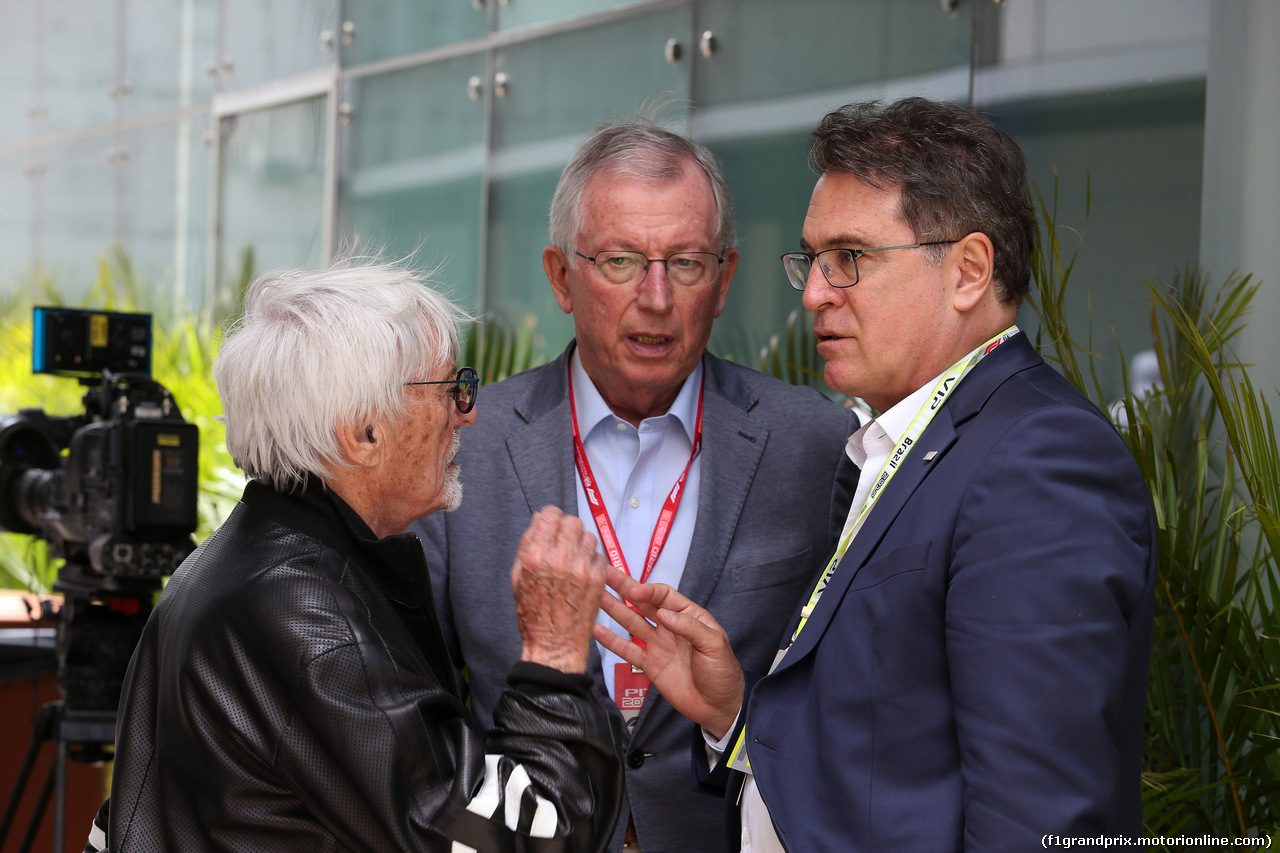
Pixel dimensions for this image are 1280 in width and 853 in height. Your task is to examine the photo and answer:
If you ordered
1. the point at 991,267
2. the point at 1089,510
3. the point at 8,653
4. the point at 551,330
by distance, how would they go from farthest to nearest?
the point at 551,330, the point at 8,653, the point at 991,267, the point at 1089,510

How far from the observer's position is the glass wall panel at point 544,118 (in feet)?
18.0

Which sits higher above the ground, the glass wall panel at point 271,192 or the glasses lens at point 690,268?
the glass wall panel at point 271,192

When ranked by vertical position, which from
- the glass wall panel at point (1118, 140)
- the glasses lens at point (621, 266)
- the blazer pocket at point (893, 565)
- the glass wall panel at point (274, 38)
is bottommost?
the blazer pocket at point (893, 565)

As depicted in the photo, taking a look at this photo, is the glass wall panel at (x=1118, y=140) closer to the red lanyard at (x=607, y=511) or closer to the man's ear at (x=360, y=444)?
the red lanyard at (x=607, y=511)

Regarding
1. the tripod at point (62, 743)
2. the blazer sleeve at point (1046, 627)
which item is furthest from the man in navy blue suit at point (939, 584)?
the tripod at point (62, 743)

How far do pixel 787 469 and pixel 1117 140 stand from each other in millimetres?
2039

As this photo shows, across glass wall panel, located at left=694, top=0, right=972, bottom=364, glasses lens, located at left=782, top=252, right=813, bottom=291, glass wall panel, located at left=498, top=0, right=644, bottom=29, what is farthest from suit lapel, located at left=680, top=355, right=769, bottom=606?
glass wall panel, located at left=498, top=0, right=644, bottom=29

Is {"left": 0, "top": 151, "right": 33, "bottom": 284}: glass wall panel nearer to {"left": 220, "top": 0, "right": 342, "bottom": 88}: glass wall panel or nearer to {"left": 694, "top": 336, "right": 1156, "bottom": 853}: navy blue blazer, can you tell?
{"left": 220, "top": 0, "right": 342, "bottom": 88}: glass wall panel

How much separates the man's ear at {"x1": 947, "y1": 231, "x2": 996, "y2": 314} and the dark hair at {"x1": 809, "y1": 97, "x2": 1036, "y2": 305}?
0.04ft

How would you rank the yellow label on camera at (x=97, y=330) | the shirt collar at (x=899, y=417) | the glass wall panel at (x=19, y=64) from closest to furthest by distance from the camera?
the shirt collar at (x=899, y=417) → the yellow label on camera at (x=97, y=330) → the glass wall panel at (x=19, y=64)

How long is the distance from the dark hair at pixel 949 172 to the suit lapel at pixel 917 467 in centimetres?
14

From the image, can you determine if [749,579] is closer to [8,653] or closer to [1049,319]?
[1049,319]

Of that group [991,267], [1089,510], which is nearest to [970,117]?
[991,267]

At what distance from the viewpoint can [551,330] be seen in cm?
597
